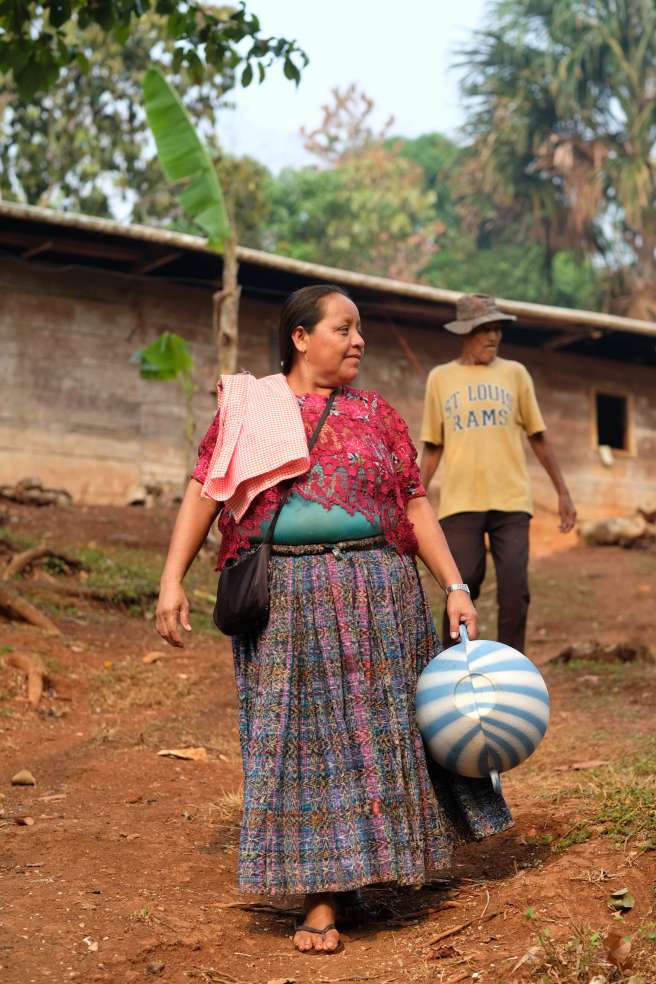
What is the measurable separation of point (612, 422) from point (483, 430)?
13475mm

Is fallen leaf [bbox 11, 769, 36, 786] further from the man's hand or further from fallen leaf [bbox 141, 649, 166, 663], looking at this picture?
the man's hand

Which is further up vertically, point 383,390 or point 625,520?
point 383,390

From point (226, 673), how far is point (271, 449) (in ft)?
14.9

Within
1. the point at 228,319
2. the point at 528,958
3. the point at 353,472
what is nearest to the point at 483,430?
the point at 353,472

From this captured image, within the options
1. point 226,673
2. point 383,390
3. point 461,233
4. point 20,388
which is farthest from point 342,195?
point 226,673

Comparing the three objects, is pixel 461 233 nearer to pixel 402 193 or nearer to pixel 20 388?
pixel 402 193

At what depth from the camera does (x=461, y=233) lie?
119 ft

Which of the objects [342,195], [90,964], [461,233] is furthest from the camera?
[461,233]

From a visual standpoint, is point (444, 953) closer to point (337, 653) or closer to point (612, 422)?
point (337, 653)

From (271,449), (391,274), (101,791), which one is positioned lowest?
(101,791)

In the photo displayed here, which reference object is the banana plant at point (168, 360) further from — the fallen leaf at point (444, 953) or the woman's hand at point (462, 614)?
the fallen leaf at point (444, 953)

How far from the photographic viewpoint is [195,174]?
11094mm

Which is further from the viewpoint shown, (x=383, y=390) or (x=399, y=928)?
(x=383, y=390)

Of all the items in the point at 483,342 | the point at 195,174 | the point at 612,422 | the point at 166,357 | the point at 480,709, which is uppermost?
the point at 195,174
